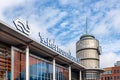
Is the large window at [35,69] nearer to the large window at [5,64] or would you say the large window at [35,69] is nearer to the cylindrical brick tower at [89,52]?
the large window at [5,64]

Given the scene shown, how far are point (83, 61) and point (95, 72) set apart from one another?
24.1ft

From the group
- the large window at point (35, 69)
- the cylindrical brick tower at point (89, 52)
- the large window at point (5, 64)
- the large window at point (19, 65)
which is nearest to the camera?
the large window at point (5, 64)

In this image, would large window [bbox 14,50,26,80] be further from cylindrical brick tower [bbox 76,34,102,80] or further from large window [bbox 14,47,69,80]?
cylindrical brick tower [bbox 76,34,102,80]

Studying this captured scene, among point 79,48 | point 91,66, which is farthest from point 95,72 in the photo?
point 79,48

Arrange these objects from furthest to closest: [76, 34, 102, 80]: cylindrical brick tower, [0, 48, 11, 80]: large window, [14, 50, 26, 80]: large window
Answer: [76, 34, 102, 80]: cylindrical brick tower < [14, 50, 26, 80]: large window < [0, 48, 11, 80]: large window

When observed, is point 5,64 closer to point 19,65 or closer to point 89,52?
point 19,65

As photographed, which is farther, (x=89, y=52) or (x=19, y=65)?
(x=89, y=52)

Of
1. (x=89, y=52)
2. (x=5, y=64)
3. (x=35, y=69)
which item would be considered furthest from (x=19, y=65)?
(x=89, y=52)

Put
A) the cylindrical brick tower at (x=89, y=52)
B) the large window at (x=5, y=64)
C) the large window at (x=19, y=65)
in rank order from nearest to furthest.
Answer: the large window at (x=5, y=64) → the large window at (x=19, y=65) → the cylindrical brick tower at (x=89, y=52)

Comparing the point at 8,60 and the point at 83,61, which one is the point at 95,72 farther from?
the point at 8,60

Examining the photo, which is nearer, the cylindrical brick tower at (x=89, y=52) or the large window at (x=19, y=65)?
the large window at (x=19, y=65)

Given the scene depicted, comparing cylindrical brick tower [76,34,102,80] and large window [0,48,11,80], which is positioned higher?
cylindrical brick tower [76,34,102,80]

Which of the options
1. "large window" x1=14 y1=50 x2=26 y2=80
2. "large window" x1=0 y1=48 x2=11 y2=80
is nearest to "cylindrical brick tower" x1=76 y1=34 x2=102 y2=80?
"large window" x1=14 y1=50 x2=26 y2=80

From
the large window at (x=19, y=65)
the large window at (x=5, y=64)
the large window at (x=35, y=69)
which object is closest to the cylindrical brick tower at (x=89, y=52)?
the large window at (x=35, y=69)
